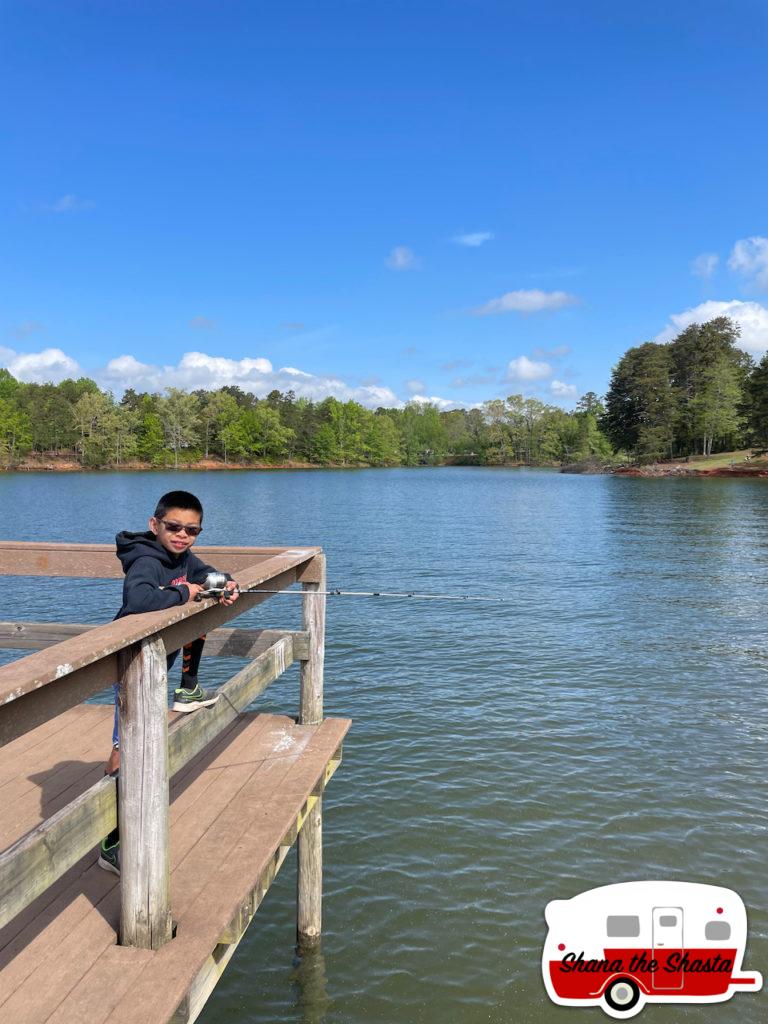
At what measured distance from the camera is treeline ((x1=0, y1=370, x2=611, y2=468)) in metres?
125

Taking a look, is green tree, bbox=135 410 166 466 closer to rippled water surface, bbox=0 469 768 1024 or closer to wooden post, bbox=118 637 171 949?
rippled water surface, bbox=0 469 768 1024

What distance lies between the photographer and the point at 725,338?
367ft

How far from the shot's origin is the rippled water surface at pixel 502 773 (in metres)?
5.91

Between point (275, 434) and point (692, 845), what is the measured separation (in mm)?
139751

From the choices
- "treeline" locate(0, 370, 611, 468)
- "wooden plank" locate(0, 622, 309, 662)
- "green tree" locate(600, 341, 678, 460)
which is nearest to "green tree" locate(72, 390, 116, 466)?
"treeline" locate(0, 370, 611, 468)

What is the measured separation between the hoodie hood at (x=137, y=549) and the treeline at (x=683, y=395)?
11048 cm

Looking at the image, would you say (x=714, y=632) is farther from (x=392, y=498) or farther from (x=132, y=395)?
(x=132, y=395)

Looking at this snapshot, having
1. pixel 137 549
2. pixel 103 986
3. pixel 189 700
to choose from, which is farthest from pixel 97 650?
pixel 189 700

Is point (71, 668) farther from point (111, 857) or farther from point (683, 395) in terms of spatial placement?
point (683, 395)

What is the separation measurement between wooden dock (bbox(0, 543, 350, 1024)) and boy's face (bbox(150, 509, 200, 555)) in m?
0.47

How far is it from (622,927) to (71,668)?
5.32 meters

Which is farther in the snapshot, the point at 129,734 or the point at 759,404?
the point at 759,404

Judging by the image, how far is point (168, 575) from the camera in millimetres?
4430

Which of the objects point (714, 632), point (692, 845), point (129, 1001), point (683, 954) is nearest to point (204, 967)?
point (129, 1001)
